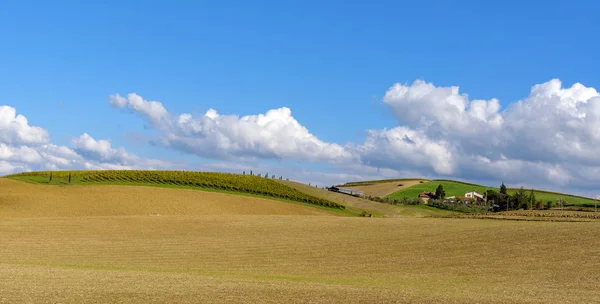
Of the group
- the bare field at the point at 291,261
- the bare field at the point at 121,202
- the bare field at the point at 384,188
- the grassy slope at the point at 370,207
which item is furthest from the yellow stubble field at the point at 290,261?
the bare field at the point at 384,188

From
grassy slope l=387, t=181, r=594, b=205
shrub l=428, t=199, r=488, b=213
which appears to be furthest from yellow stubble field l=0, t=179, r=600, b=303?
grassy slope l=387, t=181, r=594, b=205

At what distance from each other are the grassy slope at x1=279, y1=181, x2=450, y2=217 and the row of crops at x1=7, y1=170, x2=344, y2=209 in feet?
7.30

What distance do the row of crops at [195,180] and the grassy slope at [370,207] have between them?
222 cm

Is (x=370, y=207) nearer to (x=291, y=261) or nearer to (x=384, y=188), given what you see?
(x=291, y=261)

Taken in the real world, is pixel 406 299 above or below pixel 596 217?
below

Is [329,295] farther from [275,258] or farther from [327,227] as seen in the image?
[327,227]

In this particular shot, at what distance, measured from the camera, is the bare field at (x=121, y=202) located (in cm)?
5903

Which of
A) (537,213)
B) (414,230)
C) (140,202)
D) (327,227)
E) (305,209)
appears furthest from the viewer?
(305,209)

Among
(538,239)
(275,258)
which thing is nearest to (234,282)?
(275,258)

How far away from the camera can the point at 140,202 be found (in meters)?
64.6

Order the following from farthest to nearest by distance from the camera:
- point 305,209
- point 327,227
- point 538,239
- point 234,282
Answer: point 305,209
point 327,227
point 538,239
point 234,282

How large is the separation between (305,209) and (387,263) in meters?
42.1

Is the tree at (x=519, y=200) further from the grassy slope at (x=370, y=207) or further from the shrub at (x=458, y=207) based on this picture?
the grassy slope at (x=370, y=207)

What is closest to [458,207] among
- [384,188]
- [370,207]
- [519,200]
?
[519,200]
